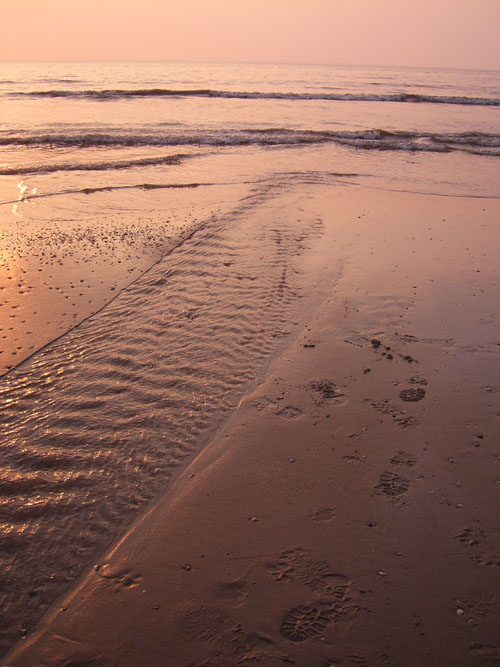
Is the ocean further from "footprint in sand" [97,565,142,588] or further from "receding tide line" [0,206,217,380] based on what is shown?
"footprint in sand" [97,565,142,588]

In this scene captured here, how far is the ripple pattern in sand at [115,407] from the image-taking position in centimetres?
298

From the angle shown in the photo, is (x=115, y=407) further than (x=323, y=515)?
Yes

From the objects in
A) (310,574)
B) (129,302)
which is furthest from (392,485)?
(129,302)

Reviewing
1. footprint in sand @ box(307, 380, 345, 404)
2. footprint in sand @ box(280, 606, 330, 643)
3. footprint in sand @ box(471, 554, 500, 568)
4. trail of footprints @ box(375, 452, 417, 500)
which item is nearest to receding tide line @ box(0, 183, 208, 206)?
footprint in sand @ box(307, 380, 345, 404)

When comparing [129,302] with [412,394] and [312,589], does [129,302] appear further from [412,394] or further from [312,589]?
[312,589]

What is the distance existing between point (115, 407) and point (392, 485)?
242 cm

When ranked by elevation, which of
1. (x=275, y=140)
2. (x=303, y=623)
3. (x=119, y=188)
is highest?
(x=275, y=140)

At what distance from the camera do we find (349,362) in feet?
16.1

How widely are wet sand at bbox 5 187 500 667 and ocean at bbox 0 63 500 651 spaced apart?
0.26 metres

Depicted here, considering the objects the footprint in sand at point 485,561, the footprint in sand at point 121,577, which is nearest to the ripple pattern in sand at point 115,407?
the footprint in sand at point 121,577

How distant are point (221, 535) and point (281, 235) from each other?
655 cm

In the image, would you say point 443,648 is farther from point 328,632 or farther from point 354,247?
point 354,247

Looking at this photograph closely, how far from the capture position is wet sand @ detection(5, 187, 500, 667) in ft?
8.06

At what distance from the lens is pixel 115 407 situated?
13.7 ft
